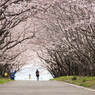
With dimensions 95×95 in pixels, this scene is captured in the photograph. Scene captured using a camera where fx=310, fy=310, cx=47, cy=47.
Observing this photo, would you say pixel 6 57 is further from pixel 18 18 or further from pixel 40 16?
pixel 18 18

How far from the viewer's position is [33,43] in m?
44.6

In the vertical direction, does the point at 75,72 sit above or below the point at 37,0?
below

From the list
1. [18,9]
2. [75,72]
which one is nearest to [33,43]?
[75,72]

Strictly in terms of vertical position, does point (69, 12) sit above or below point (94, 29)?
above

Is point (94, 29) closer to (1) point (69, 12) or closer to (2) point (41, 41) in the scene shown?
(1) point (69, 12)

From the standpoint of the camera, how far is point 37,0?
73.2 ft

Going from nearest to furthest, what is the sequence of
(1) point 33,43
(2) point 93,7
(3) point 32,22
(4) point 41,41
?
(2) point 93,7, (3) point 32,22, (4) point 41,41, (1) point 33,43

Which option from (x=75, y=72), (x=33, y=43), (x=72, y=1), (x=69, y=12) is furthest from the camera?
(x=75, y=72)

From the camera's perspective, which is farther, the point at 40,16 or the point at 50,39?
the point at 50,39

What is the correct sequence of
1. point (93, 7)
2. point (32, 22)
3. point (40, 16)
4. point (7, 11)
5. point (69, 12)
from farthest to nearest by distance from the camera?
point (32, 22)
point (40, 16)
point (69, 12)
point (7, 11)
point (93, 7)

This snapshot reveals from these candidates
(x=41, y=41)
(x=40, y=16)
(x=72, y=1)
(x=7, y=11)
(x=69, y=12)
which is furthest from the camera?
(x=41, y=41)

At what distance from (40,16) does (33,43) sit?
13873 mm

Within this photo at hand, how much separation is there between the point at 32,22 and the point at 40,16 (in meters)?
4.48

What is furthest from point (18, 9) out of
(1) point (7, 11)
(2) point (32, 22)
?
(2) point (32, 22)
